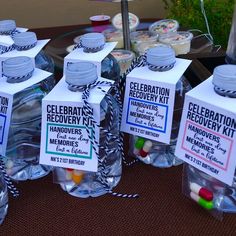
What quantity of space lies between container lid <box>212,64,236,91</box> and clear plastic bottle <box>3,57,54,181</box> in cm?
33

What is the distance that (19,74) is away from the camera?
0.58 metres

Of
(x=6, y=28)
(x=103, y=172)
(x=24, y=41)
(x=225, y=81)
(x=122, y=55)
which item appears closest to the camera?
(x=225, y=81)

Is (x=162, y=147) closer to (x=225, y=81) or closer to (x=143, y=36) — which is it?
(x=225, y=81)

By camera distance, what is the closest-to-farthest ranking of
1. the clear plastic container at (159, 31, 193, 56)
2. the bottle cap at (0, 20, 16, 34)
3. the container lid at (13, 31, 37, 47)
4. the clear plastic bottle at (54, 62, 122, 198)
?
the clear plastic bottle at (54, 62, 122, 198) → the container lid at (13, 31, 37, 47) → the bottle cap at (0, 20, 16, 34) → the clear plastic container at (159, 31, 193, 56)

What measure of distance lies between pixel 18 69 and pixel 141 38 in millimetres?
585

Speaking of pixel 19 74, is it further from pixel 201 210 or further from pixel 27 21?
pixel 27 21

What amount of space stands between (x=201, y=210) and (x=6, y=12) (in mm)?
1867

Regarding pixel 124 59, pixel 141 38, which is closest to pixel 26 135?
pixel 124 59

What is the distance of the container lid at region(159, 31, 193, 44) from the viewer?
102 centimetres

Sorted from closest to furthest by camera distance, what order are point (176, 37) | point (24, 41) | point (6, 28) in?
point (24, 41) → point (6, 28) → point (176, 37)

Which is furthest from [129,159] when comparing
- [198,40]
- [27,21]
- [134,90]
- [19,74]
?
[27,21]

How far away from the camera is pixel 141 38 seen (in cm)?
108

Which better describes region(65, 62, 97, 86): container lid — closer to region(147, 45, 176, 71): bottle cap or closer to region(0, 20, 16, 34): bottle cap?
region(147, 45, 176, 71): bottle cap

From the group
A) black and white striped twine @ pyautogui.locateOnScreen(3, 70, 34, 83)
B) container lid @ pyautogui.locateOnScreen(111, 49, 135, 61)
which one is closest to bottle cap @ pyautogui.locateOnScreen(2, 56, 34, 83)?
black and white striped twine @ pyautogui.locateOnScreen(3, 70, 34, 83)
